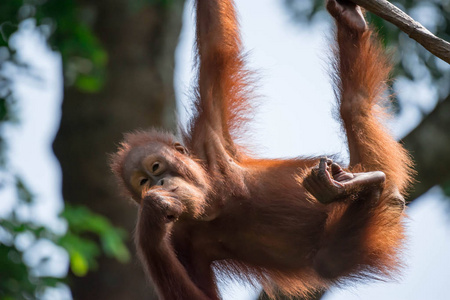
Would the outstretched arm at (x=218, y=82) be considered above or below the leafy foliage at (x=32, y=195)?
above

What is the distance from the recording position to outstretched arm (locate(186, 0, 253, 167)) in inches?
211

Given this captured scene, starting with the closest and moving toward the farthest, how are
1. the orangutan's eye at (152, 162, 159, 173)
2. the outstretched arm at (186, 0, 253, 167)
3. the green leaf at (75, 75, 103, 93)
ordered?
the orangutan's eye at (152, 162, 159, 173) → the outstretched arm at (186, 0, 253, 167) → the green leaf at (75, 75, 103, 93)

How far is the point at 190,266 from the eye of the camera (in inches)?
203

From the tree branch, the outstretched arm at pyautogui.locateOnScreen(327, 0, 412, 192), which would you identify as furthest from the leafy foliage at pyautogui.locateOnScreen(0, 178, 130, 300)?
the tree branch

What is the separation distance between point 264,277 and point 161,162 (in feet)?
3.80

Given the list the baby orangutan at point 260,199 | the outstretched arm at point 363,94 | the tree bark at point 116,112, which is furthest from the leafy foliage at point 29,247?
the outstretched arm at point 363,94

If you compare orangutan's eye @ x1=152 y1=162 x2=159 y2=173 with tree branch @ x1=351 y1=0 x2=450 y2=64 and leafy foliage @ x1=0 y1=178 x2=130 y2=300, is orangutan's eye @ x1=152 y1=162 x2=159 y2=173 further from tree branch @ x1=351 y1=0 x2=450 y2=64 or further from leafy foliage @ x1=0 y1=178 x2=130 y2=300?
leafy foliage @ x1=0 y1=178 x2=130 y2=300

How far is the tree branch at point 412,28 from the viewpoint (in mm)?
4047

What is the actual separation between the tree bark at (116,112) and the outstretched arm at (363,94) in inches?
202

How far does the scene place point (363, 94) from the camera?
5.01 m

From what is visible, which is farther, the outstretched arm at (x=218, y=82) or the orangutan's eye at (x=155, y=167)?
the outstretched arm at (x=218, y=82)

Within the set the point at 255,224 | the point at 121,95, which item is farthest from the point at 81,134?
the point at 255,224

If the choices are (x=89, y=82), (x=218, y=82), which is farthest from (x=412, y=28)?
(x=89, y=82)

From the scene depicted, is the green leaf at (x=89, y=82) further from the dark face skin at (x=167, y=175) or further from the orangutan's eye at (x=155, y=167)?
the orangutan's eye at (x=155, y=167)
